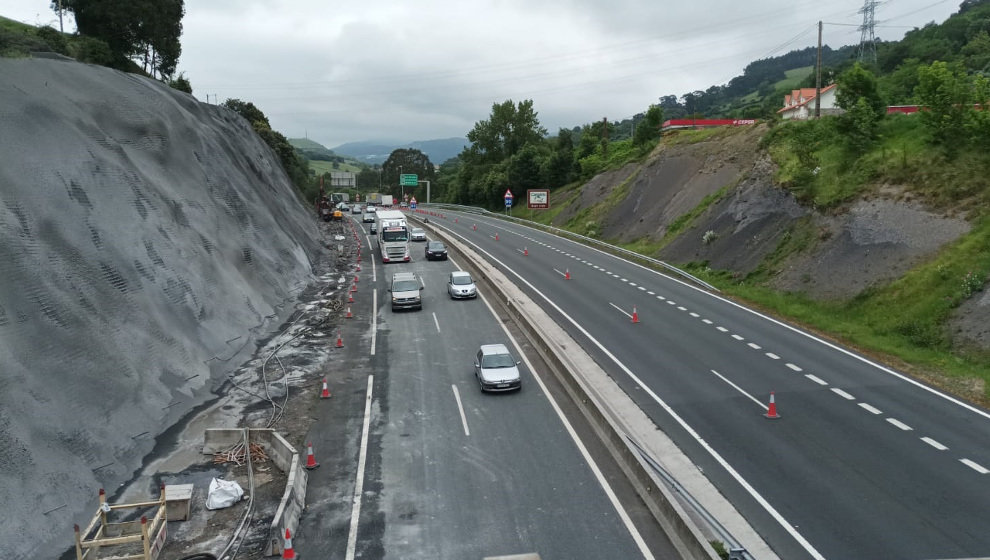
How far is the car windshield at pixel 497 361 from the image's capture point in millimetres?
20984

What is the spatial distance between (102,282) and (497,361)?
42.5 ft

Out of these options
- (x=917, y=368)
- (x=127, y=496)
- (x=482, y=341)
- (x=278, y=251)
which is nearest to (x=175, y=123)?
(x=278, y=251)

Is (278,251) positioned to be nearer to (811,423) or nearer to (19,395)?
(19,395)

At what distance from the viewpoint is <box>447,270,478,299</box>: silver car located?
3438cm

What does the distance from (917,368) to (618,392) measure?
10189 mm

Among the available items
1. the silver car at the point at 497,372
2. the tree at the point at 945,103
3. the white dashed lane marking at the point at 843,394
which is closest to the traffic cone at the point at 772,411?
the white dashed lane marking at the point at 843,394

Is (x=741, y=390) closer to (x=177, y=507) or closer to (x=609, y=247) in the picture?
(x=177, y=507)

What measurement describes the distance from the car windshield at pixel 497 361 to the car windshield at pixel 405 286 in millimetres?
12170

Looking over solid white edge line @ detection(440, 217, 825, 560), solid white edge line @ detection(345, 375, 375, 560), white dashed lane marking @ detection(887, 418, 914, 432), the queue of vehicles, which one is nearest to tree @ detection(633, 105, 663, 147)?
the queue of vehicles

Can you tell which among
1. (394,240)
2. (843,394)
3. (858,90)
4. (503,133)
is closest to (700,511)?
(843,394)

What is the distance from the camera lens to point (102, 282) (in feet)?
67.3

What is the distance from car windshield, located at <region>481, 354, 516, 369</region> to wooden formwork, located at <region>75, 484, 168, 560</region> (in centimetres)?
1040

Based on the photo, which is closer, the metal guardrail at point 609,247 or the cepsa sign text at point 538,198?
the metal guardrail at point 609,247

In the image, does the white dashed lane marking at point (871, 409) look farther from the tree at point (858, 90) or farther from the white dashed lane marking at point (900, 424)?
the tree at point (858, 90)
